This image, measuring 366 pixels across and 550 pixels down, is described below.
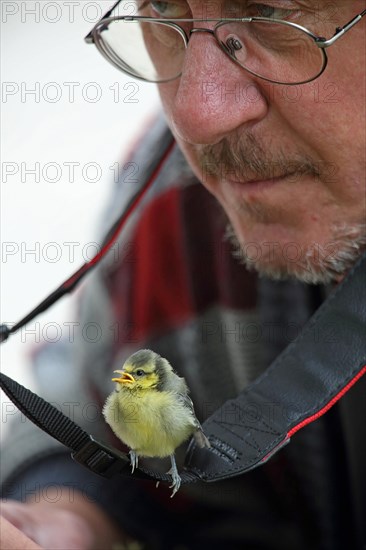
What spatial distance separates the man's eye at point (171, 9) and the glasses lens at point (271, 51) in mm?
78

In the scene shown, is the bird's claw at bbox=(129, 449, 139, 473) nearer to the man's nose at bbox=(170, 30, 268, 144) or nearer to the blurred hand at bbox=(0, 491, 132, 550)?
the blurred hand at bbox=(0, 491, 132, 550)

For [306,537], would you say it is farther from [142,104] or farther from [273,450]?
[142,104]

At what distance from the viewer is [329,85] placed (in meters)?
0.87

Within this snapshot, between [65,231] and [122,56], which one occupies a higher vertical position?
[122,56]

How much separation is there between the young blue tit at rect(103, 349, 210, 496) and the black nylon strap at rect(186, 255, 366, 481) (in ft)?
0.17

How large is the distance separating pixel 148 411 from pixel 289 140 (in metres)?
0.36

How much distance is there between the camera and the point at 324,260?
3.28 feet

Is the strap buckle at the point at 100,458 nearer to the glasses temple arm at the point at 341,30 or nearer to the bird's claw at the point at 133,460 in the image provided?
the bird's claw at the point at 133,460

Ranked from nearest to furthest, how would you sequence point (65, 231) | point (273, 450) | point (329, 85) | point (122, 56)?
1. point (273, 450)
2. point (329, 85)
3. point (122, 56)
4. point (65, 231)

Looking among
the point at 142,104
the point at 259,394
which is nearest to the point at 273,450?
the point at 259,394

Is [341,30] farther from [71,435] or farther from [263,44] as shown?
[71,435]

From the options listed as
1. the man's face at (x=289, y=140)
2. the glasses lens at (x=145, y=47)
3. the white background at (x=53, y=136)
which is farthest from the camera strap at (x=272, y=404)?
the white background at (x=53, y=136)

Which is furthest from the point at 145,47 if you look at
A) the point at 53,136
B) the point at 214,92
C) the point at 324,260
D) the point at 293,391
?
the point at 53,136

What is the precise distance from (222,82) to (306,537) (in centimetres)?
63
